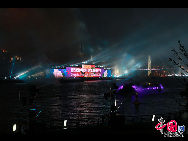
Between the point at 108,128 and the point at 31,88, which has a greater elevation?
the point at 31,88

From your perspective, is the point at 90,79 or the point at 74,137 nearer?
the point at 74,137

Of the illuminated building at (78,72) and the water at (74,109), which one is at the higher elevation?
the illuminated building at (78,72)

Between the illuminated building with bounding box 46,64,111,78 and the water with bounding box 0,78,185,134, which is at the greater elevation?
the illuminated building with bounding box 46,64,111,78

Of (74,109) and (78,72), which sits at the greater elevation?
(78,72)

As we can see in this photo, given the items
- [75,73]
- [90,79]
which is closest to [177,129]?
[75,73]

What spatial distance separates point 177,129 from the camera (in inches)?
437

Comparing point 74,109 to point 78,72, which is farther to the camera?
point 78,72

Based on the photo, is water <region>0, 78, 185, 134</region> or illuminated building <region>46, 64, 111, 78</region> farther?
illuminated building <region>46, 64, 111, 78</region>

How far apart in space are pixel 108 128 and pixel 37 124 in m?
4.21

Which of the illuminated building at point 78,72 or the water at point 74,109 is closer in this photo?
the water at point 74,109
